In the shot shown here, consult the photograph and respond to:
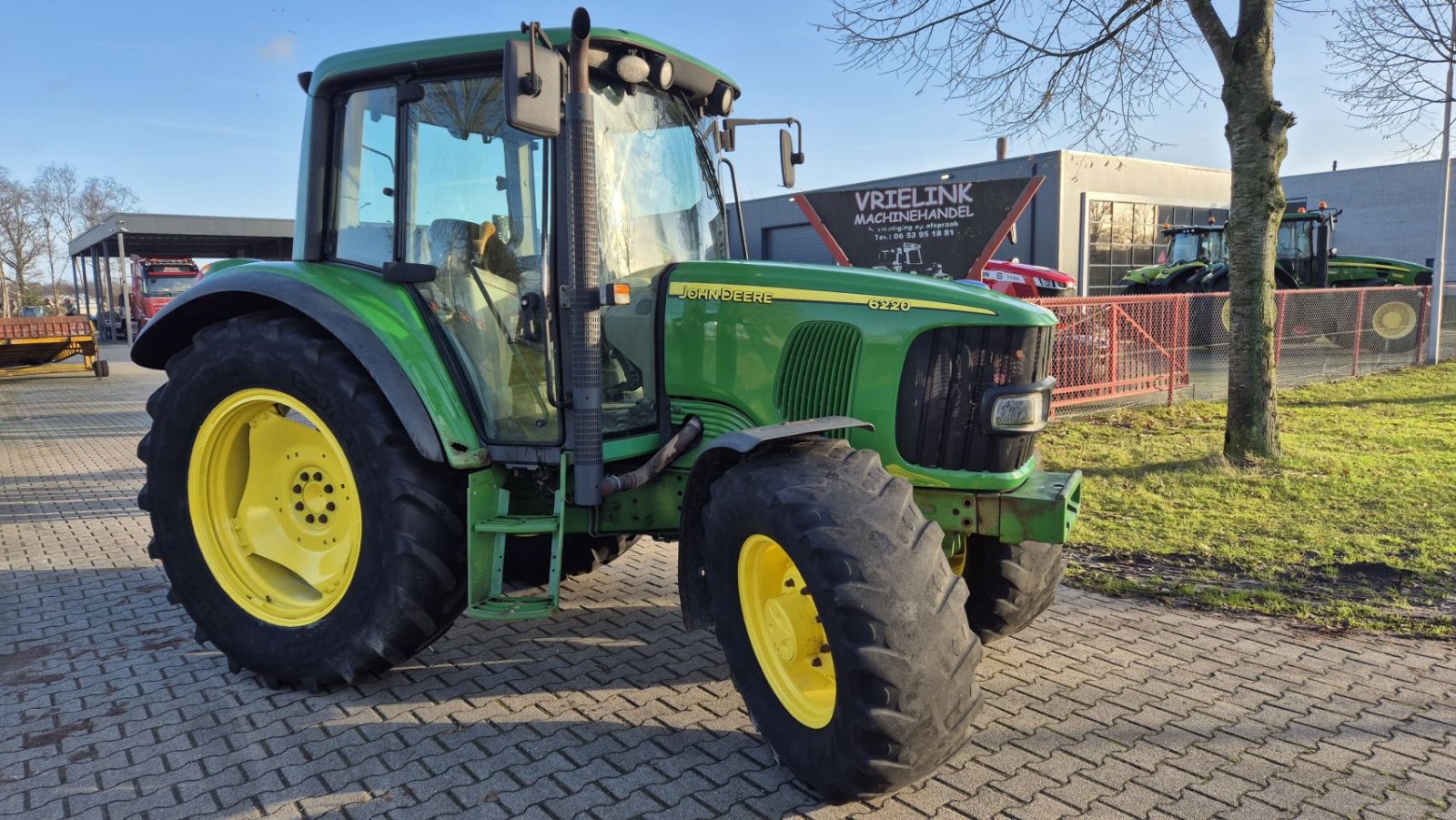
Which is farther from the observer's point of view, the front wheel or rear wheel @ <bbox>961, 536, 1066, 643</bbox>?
rear wheel @ <bbox>961, 536, 1066, 643</bbox>

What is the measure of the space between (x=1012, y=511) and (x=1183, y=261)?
1939 centimetres

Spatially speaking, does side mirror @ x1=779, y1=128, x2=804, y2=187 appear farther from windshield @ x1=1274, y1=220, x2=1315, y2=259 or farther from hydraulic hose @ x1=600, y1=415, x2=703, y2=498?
windshield @ x1=1274, y1=220, x2=1315, y2=259

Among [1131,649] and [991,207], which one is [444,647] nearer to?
[1131,649]

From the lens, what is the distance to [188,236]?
27.9m

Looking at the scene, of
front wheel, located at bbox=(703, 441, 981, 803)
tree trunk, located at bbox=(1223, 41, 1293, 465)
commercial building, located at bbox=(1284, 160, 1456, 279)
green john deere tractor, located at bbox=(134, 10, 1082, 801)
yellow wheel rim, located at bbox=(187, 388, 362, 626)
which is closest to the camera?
front wheel, located at bbox=(703, 441, 981, 803)

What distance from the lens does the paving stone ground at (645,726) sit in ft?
9.22

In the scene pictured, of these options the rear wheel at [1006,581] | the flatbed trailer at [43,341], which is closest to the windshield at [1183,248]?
the rear wheel at [1006,581]

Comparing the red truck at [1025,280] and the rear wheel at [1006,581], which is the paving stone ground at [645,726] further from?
the red truck at [1025,280]

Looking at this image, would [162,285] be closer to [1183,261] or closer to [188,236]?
[188,236]

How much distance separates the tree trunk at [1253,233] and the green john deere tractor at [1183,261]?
11946 millimetres

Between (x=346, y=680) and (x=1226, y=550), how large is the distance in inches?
184

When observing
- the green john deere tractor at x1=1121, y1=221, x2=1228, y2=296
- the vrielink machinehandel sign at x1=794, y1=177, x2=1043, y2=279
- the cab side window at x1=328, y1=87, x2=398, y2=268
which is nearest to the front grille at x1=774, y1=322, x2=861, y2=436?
the cab side window at x1=328, y1=87, x2=398, y2=268

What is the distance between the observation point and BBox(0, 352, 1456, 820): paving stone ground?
2.81 m

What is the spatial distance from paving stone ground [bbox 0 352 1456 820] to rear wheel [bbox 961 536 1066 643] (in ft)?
0.64
